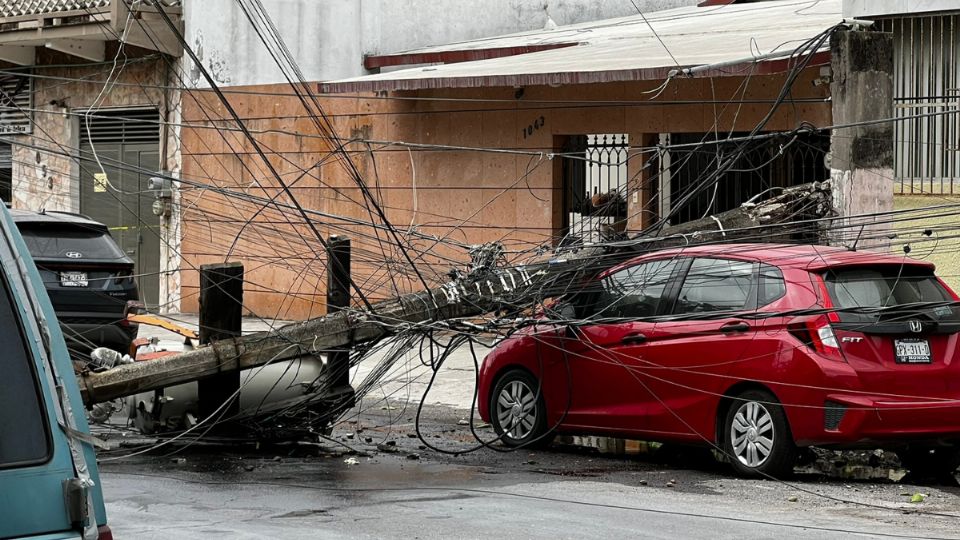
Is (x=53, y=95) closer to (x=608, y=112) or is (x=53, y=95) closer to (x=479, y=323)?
(x=608, y=112)

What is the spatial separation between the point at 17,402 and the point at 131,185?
2278cm

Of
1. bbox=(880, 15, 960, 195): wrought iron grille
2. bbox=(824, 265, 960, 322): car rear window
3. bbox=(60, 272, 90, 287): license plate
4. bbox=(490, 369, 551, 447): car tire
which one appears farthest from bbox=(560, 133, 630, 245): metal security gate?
bbox=(824, 265, 960, 322): car rear window

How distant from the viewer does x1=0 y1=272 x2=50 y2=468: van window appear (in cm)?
356

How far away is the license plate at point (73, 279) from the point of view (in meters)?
14.2

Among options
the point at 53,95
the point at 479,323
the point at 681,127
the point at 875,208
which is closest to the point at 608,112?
the point at 681,127

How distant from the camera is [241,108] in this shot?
22641mm

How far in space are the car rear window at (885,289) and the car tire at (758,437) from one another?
2.84 ft

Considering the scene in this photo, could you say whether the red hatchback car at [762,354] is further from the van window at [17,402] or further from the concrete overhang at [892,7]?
the van window at [17,402]

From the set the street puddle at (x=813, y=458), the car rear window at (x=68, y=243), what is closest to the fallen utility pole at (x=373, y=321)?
the street puddle at (x=813, y=458)

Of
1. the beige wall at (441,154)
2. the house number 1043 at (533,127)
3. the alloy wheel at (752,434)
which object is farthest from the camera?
the house number 1043 at (533,127)

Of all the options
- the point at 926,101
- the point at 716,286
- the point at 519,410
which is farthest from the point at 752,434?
the point at 926,101

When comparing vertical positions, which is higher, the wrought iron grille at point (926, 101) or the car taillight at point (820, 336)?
the wrought iron grille at point (926, 101)

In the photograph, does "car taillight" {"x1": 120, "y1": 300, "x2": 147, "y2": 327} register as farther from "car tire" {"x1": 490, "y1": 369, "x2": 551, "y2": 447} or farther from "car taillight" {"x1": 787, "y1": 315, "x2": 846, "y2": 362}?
"car taillight" {"x1": 787, "y1": 315, "x2": 846, "y2": 362}

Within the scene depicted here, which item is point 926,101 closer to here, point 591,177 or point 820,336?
point 820,336
